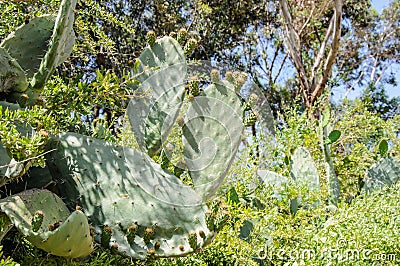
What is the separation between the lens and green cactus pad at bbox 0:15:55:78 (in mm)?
1719

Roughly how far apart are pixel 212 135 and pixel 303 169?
2.49 ft

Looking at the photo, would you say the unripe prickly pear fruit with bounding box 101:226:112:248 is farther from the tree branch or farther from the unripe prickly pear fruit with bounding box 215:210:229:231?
the tree branch

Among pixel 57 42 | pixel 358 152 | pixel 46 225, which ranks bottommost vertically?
pixel 46 225

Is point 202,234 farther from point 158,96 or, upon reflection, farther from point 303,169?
point 303,169

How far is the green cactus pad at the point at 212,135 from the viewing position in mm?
1773

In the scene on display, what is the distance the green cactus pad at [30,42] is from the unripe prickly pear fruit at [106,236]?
60cm

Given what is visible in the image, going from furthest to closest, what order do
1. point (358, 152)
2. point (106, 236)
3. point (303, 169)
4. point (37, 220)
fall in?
1. point (358, 152)
2. point (303, 169)
3. point (106, 236)
4. point (37, 220)

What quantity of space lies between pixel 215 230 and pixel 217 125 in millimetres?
450

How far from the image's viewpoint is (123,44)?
A: 6504mm

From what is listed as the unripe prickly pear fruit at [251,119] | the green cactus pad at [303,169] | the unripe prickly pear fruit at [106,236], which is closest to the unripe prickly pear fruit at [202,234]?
the unripe prickly pear fruit at [106,236]

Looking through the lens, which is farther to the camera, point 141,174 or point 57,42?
point 141,174

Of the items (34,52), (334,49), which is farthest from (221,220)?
(334,49)

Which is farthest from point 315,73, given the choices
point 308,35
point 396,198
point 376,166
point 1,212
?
point 1,212

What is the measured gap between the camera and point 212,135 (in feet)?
5.94
